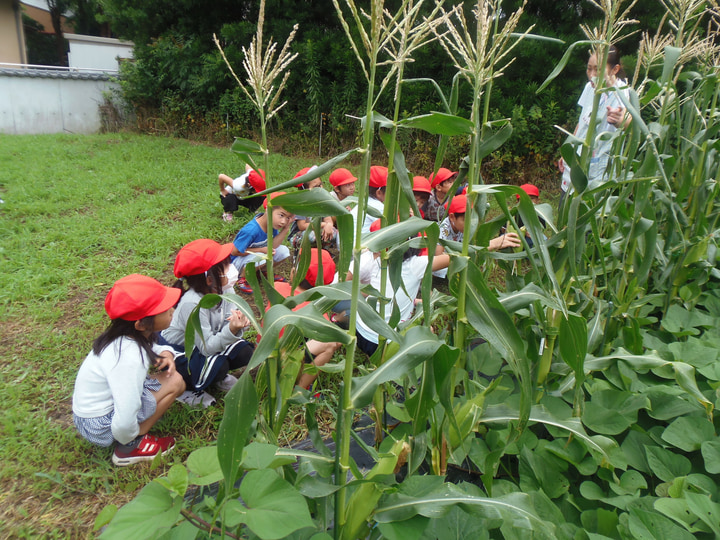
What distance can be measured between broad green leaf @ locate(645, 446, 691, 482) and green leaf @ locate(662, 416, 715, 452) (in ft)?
0.13

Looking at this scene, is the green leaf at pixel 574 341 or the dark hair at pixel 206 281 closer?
the green leaf at pixel 574 341

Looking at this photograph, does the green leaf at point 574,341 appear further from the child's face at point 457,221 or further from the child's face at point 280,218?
the child's face at point 280,218

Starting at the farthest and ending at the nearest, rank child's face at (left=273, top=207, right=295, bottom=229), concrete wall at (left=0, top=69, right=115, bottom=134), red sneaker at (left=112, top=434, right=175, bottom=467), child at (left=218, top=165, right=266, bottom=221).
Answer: concrete wall at (left=0, top=69, right=115, bottom=134)
child at (left=218, top=165, right=266, bottom=221)
child's face at (left=273, top=207, right=295, bottom=229)
red sneaker at (left=112, top=434, right=175, bottom=467)

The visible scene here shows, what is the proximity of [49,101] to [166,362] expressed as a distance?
11153mm

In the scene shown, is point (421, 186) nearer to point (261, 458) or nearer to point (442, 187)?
point (442, 187)

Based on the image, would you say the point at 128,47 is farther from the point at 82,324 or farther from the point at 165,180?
the point at 82,324

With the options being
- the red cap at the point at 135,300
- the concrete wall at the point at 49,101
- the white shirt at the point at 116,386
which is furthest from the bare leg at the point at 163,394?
the concrete wall at the point at 49,101

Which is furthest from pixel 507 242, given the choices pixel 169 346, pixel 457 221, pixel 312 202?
pixel 169 346

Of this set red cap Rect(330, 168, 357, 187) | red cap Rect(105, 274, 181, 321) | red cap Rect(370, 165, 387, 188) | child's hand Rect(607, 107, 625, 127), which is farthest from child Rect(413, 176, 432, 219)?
red cap Rect(105, 274, 181, 321)

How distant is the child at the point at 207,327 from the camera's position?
7.76ft

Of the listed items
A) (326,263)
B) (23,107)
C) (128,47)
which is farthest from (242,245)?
(128,47)

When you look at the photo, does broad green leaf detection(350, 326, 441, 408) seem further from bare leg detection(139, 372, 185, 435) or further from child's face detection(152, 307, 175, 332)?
bare leg detection(139, 372, 185, 435)

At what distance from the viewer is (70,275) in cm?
362

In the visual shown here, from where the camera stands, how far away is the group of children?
6.54 ft
